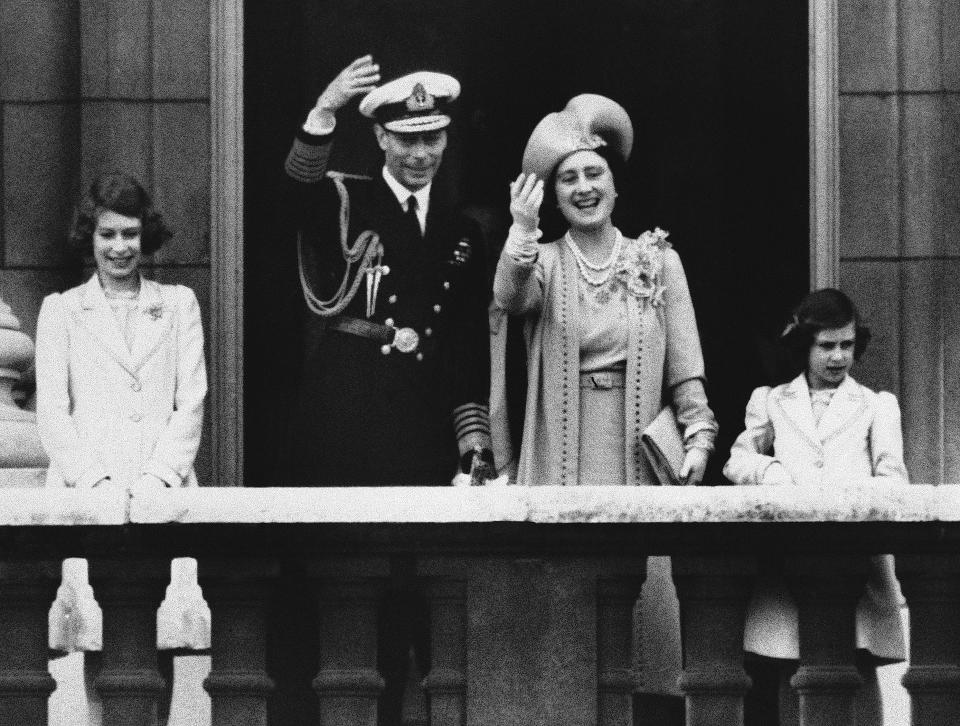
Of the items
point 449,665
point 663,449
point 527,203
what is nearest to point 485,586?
point 449,665

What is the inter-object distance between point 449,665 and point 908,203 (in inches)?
211

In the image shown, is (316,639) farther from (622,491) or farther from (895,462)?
(895,462)

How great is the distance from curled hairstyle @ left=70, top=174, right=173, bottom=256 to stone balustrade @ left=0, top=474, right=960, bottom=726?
2788 mm

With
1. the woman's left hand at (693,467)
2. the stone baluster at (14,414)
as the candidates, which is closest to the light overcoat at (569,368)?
the woman's left hand at (693,467)

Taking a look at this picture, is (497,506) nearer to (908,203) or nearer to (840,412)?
(840,412)

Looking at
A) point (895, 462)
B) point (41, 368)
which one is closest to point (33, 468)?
point (41, 368)

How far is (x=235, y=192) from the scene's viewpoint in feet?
37.0

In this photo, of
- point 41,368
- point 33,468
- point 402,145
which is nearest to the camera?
point 41,368

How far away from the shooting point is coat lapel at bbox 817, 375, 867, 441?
9188 millimetres

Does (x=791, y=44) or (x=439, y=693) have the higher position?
(x=791, y=44)

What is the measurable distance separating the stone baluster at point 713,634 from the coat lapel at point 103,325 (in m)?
3.21

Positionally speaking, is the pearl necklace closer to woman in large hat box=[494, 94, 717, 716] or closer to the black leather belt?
woman in large hat box=[494, 94, 717, 716]

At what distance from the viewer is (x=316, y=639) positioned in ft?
21.2

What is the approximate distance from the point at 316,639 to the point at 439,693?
1.11 ft
